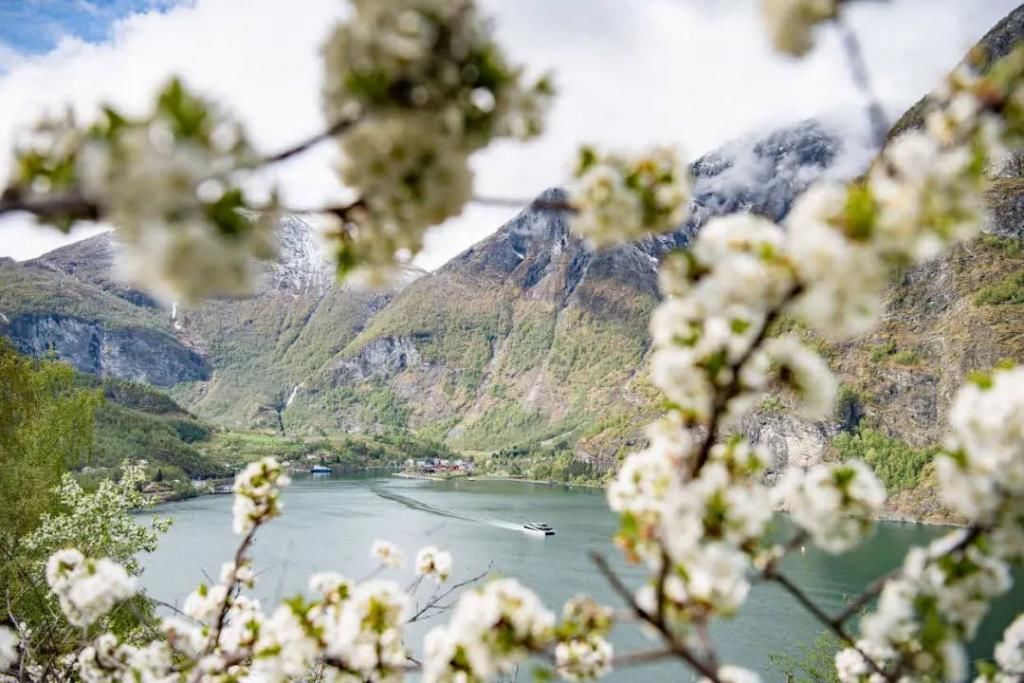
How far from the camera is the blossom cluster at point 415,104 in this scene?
1081mm

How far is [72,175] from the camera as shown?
0.98 metres

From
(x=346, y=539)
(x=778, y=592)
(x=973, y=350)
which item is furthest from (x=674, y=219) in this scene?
(x=973, y=350)

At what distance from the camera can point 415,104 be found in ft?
3.72

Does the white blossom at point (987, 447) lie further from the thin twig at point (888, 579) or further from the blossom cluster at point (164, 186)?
the blossom cluster at point (164, 186)

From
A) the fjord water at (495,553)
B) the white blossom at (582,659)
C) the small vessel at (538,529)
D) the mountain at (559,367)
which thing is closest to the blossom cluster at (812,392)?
the white blossom at (582,659)

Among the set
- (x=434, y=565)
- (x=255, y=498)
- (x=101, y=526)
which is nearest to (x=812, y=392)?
(x=255, y=498)

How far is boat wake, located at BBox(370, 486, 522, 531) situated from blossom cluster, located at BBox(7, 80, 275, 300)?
165 feet

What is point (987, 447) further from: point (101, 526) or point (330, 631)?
point (101, 526)

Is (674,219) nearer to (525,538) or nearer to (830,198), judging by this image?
(830,198)

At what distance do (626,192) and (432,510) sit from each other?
6034 cm

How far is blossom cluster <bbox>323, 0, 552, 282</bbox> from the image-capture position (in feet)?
3.55

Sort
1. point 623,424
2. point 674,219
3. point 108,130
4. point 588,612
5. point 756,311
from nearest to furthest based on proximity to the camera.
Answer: point 108,130 → point 756,311 → point 674,219 → point 588,612 → point 623,424

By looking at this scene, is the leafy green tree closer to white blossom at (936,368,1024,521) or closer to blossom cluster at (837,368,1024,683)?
blossom cluster at (837,368,1024,683)

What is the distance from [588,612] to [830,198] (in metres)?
1.36
